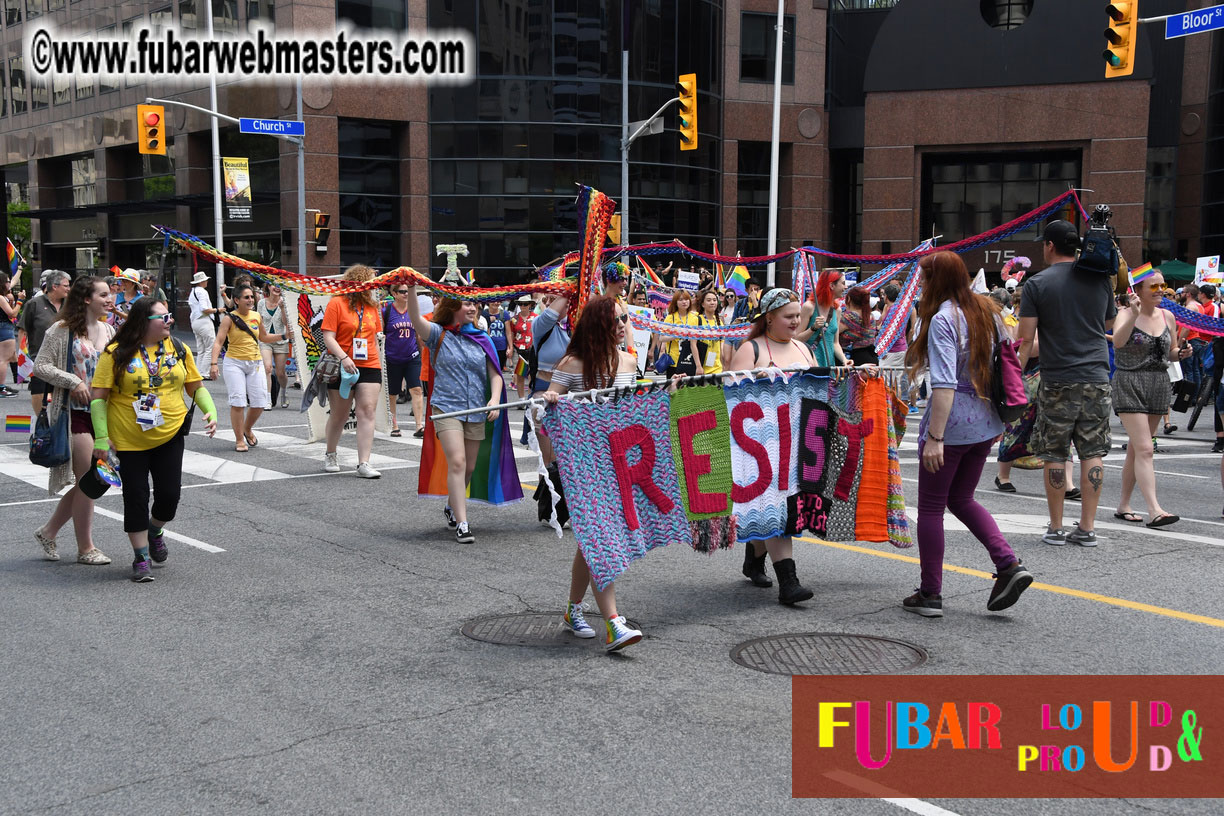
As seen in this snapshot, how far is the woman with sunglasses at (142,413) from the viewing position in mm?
6984

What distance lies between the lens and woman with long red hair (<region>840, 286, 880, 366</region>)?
11984 millimetres

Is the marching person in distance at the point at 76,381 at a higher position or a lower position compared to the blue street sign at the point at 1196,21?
lower

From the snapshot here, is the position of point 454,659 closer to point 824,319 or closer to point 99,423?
point 99,423

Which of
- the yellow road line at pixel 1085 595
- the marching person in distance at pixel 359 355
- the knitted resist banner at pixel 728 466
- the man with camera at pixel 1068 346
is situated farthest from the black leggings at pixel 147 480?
the man with camera at pixel 1068 346

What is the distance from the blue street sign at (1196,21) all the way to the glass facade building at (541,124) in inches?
956

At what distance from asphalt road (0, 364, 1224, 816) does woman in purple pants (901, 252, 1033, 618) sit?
0.99ft

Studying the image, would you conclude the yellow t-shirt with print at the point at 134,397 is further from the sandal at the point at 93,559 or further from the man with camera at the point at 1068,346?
the man with camera at the point at 1068,346

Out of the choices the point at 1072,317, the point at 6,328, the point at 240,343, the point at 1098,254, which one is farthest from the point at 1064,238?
the point at 6,328

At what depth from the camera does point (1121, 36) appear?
17266mm

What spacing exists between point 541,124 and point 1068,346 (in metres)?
34.3

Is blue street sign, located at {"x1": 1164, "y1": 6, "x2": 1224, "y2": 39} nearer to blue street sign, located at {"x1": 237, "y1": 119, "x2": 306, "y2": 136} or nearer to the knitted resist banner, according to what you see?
the knitted resist banner

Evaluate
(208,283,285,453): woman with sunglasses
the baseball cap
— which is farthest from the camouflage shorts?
(208,283,285,453): woman with sunglasses

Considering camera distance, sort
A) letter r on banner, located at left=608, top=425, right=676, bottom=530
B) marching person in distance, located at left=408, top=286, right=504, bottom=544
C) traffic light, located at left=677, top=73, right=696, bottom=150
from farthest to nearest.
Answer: traffic light, located at left=677, top=73, right=696, bottom=150, marching person in distance, located at left=408, top=286, right=504, bottom=544, letter r on banner, located at left=608, top=425, right=676, bottom=530

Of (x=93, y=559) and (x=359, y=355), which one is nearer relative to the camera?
(x=93, y=559)
